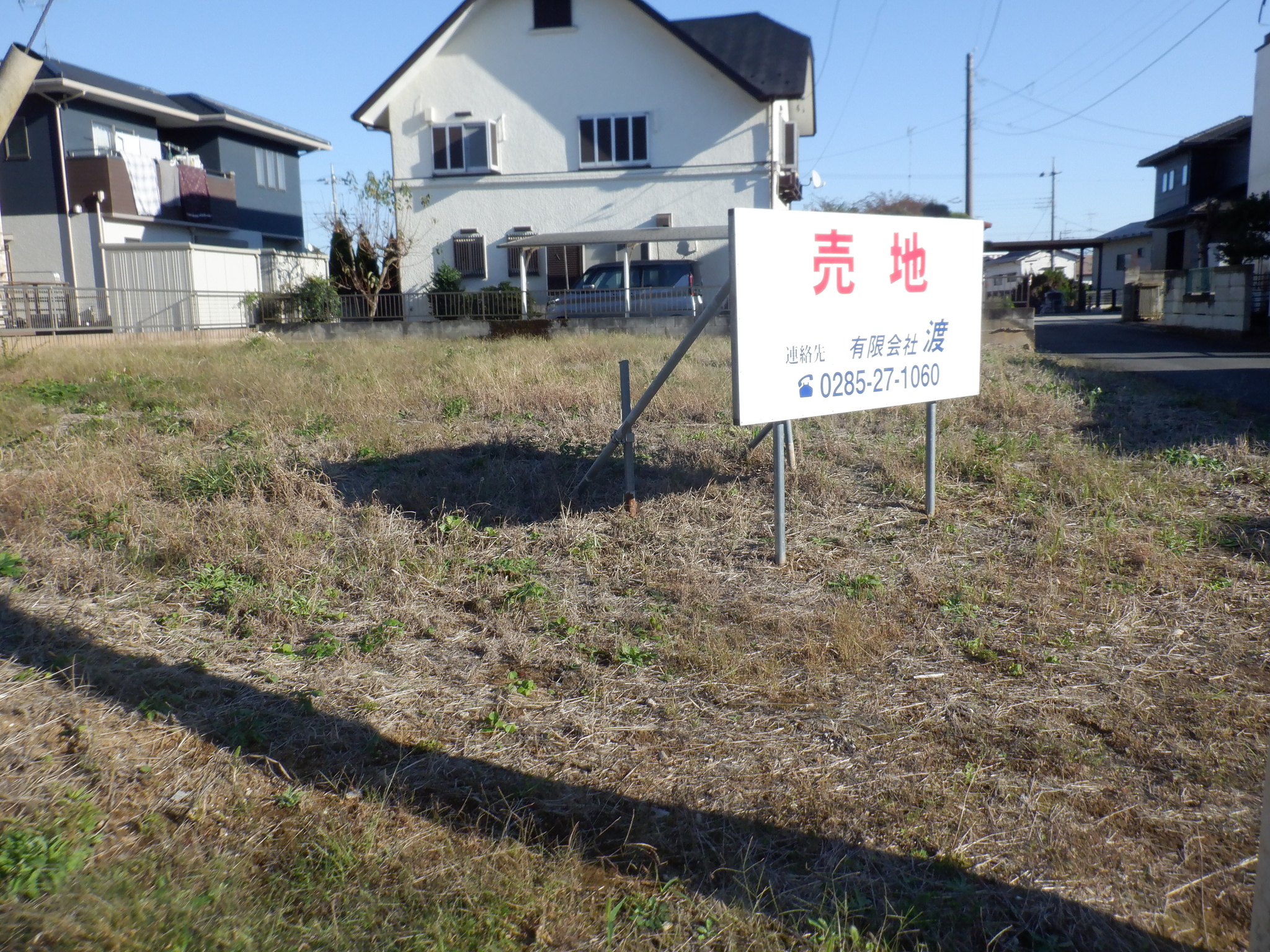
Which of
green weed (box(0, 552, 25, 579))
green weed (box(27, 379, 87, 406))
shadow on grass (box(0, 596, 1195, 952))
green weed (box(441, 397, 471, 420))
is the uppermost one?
green weed (box(27, 379, 87, 406))

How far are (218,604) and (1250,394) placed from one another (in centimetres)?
1064

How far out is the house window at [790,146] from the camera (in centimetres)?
2623

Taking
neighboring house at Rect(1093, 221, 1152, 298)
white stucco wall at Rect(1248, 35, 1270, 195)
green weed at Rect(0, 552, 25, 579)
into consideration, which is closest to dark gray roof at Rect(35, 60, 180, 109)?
green weed at Rect(0, 552, 25, 579)

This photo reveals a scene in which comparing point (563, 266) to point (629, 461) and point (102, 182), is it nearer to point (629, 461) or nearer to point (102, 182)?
point (102, 182)

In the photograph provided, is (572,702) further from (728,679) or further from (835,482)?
(835,482)

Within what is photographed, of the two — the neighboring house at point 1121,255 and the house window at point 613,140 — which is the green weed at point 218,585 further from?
the neighboring house at point 1121,255

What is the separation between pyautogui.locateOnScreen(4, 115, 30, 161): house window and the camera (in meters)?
24.5

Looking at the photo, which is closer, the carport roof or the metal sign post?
the metal sign post

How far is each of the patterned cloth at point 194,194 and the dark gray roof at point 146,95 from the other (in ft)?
5.96

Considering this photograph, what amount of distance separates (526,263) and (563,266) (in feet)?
3.48

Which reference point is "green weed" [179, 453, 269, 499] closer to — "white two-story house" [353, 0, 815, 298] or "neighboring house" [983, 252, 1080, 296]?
"white two-story house" [353, 0, 815, 298]

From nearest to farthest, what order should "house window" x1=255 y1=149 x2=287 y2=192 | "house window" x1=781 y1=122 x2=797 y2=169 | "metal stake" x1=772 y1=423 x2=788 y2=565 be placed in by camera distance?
"metal stake" x1=772 y1=423 x2=788 y2=565
"house window" x1=781 y1=122 x2=797 y2=169
"house window" x1=255 y1=149 x2=287 y2=192

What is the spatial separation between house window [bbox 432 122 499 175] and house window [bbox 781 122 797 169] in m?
7.85

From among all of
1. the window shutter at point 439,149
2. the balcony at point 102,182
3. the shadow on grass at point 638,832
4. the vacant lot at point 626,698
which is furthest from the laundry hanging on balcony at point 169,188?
the shadow on grass at point 638,832
